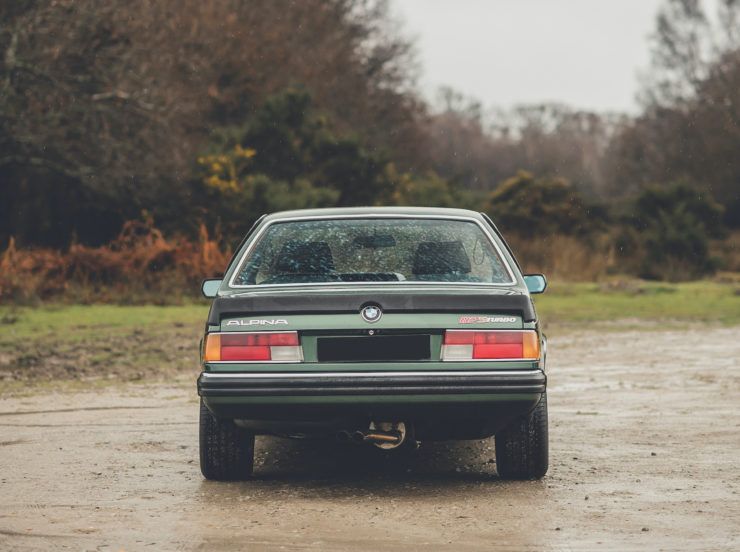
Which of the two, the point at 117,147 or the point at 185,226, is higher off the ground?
the point at 117,147

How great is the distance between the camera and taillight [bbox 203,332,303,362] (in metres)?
6.11

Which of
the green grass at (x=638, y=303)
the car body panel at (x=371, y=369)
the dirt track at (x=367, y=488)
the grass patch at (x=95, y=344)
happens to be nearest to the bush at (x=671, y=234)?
the green grass at (x=638, y=303)

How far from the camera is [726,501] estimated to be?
20.3ft

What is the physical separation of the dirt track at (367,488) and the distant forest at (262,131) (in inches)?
682

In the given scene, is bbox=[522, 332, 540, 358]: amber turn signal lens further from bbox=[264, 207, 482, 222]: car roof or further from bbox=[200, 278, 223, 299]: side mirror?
bbox=[200, 278, 223, 299]: side mirror

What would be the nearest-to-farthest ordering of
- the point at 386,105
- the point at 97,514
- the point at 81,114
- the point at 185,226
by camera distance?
the point at 97,514, the point at 81,114, the point at 185,226, the point at 386,105

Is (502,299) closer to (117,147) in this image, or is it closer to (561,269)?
(117,147)

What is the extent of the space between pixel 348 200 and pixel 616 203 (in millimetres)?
19314

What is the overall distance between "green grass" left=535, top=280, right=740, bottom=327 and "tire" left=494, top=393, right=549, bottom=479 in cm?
1325

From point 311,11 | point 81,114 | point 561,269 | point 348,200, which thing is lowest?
point 561,269

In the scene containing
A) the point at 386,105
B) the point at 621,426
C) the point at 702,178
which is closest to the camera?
the point at 621,426

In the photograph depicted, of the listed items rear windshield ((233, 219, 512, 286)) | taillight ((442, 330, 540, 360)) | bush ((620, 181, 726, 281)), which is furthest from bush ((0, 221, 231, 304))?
taillight ((442, 330, 540, 360))

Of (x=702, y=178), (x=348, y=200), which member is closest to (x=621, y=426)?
(x=348, y=200)

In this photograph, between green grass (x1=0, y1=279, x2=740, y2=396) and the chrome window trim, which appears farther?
green grass (x1=0, y1=279, x2=740, y2=396)
